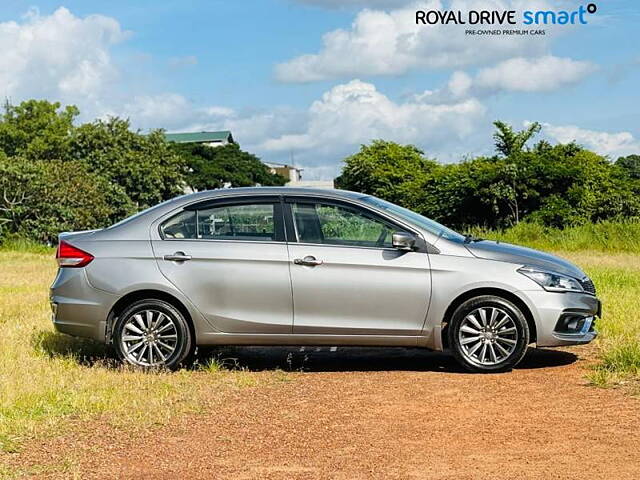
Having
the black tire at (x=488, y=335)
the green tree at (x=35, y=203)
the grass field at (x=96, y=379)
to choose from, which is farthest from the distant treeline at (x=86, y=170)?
the black tire at (x=488, y=335)

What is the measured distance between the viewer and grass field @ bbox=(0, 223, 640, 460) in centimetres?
738

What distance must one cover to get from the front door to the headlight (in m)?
0.93

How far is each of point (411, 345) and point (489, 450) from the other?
2.82 metres

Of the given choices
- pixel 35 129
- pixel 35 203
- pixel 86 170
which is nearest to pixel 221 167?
pixel 35 129

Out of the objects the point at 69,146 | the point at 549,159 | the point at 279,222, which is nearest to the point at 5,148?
the point at 69,146

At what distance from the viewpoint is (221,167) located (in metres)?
108

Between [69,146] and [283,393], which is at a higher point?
[69,146]

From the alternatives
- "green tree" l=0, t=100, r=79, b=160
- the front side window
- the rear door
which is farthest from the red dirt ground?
"green tree" l=0, t=100, r=79, b=160

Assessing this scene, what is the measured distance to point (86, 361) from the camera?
985 cm

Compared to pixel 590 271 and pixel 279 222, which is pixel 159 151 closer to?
pixel 590 271

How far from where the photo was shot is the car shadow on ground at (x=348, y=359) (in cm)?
955

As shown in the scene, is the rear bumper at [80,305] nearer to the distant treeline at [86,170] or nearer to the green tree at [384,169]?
the distant treeline at [86,170]

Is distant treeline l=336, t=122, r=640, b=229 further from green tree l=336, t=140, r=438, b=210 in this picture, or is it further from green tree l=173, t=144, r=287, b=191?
green tree l=173, t=144, r=287, b=191

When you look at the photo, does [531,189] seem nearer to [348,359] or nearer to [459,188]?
[459,188]
